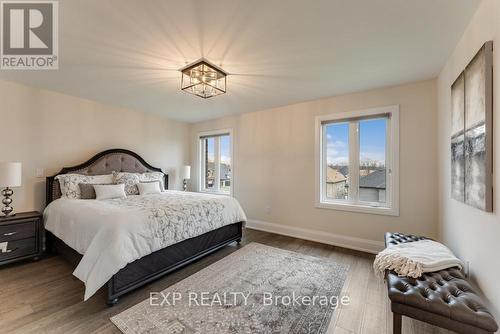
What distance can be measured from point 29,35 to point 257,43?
7.02 feet

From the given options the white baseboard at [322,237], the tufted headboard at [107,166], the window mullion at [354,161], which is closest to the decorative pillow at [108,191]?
the tufted headboard at [107,166]

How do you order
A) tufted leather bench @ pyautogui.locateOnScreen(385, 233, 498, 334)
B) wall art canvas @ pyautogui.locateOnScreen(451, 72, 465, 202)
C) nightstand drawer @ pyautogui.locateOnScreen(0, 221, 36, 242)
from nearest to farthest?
tufted leather bench @ pyautogui.locateOnScreen(385, 233, 498, 334) < wall art canvas @ pyautogui.locateOnScreen(451, 72, 465, 202) < nightstand drawer @ pyautogui.locateOnScreen(0, 221, 36, 242)

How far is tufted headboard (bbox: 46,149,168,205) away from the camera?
10.6 feet

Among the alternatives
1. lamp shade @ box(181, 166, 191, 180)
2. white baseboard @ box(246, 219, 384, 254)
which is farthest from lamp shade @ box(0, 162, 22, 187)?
white baseboard @ box(246, 219, 384, 254)

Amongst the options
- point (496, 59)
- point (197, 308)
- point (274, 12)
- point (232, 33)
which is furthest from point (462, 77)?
point (197, 308)

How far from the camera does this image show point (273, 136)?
424 centimetres

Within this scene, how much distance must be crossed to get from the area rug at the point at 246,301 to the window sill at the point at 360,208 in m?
0.98

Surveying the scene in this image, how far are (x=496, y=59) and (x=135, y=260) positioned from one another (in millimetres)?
3229

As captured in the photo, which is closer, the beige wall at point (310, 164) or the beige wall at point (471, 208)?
the beige wall at point (471, 208)

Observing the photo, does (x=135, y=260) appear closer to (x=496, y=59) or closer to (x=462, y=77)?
(x=496, y=59)

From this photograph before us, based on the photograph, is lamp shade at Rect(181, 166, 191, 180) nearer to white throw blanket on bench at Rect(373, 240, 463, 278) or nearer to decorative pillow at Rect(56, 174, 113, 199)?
decorative pillow at Rect(56, 174, 113, 199)

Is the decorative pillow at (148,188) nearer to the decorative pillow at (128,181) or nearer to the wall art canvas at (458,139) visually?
the decorative pillow at (128,181)

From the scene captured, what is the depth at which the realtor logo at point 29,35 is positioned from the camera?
170 centimetres

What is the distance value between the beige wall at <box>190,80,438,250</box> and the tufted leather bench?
1.55m
